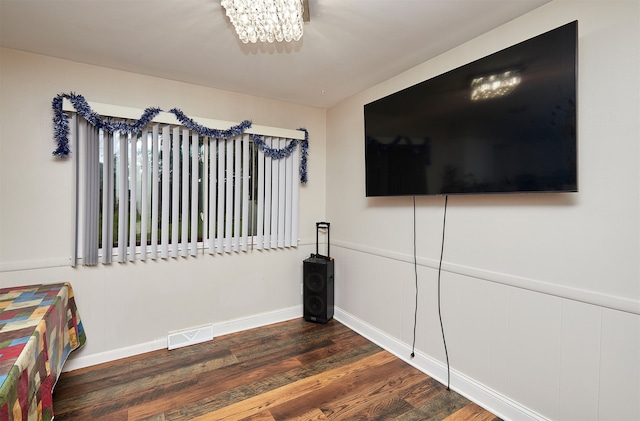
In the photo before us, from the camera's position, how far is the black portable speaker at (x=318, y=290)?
10.3 ft

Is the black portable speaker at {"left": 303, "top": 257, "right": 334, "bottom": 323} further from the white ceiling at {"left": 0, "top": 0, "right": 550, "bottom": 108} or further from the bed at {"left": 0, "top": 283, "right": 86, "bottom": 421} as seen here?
the bed at {"left": 0, "top": 283, "right": 86, "bottom": 421}

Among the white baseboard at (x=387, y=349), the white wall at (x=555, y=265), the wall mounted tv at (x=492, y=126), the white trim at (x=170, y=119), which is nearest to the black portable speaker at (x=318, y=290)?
the white baseboard at (x=387, y=349)

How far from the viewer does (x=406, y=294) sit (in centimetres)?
253

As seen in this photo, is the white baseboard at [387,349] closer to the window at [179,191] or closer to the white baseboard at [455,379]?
the white baseboard at [455,379]

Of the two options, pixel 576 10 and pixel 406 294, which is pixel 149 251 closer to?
pixel 406 294

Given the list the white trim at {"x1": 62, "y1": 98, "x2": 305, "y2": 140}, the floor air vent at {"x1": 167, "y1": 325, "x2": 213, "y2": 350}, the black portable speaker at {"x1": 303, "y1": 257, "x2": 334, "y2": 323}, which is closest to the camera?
the white trim at {"x1": 62, "y1": 98, "x2": 305, "y2": 140}

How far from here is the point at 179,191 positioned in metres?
2.72

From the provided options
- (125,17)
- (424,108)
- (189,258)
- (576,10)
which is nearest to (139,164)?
(189,258)

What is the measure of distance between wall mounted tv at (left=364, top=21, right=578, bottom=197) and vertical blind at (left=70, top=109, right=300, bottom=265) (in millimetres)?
1362

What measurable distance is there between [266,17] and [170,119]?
1524 millimetres

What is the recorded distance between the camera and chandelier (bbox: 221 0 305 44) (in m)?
1.46

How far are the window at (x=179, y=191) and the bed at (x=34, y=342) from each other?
0.43m

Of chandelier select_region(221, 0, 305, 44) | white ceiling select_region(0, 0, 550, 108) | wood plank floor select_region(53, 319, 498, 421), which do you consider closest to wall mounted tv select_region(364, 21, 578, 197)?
white ceiling select_region(0, 0, 550, 108)

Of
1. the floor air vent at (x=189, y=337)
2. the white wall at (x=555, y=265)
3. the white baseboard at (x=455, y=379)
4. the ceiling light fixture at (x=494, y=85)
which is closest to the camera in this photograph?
the white wall at (x=555, y=265)
